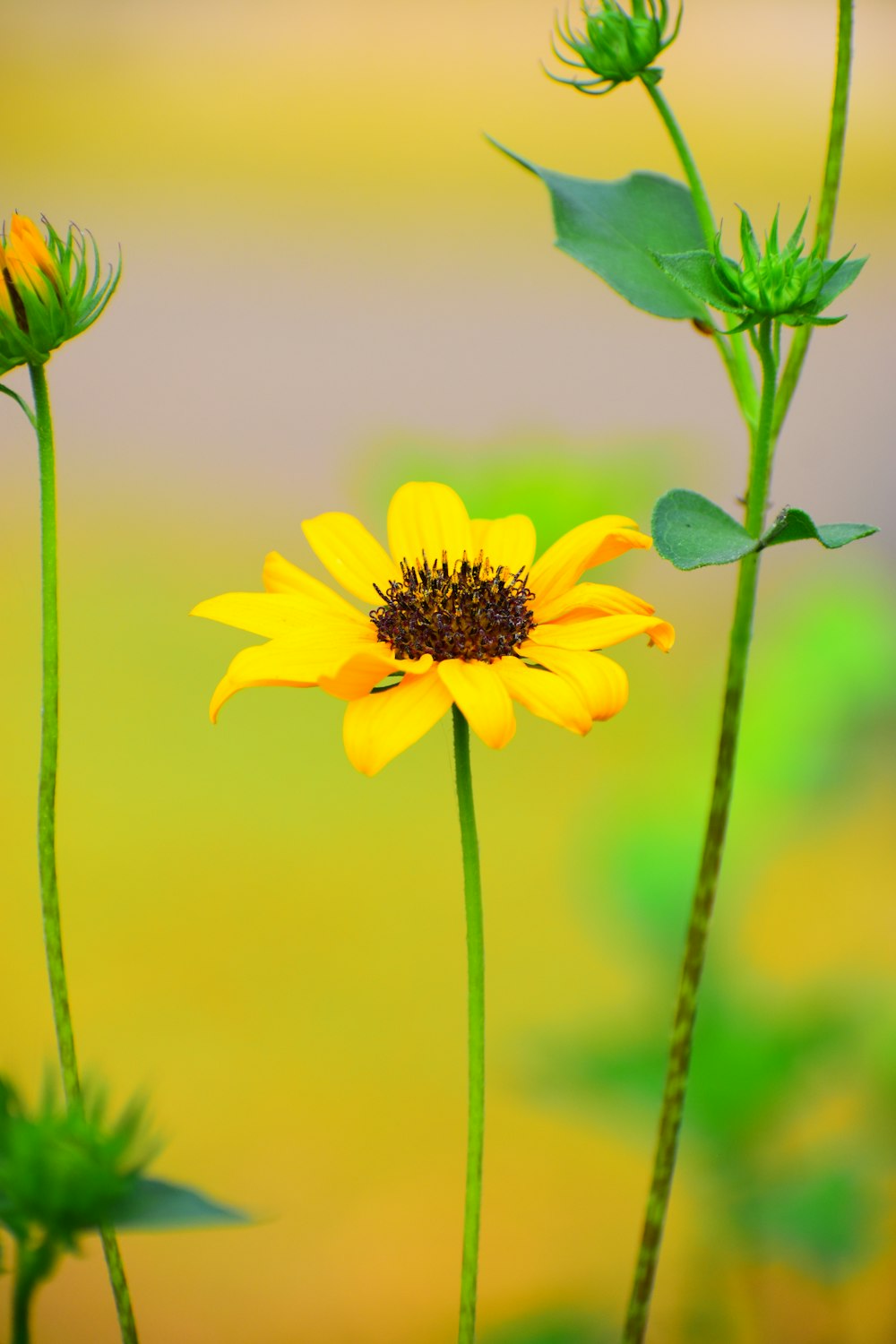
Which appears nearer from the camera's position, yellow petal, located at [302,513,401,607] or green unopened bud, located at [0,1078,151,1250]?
green unopened bud, located at [0,1078,151,1250]

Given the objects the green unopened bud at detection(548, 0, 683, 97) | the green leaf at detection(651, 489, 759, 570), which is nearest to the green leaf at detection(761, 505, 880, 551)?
the green leaf at detection(651, 489, 759, 570)

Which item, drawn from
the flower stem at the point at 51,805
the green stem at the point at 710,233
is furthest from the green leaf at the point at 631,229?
the flower stem at the point at 51,805

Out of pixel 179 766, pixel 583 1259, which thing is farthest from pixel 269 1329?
pixel 179 766

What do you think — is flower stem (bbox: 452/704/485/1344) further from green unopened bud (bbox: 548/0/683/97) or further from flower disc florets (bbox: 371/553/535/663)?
green unopened bud (bbox: 548/0/683/97)

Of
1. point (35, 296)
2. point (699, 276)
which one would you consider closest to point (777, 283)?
point (699, 276)

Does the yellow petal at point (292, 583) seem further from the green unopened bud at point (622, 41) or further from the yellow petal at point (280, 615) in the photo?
the green unopened bud at point (622, 41)

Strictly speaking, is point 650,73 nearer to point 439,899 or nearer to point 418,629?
point 418,629
